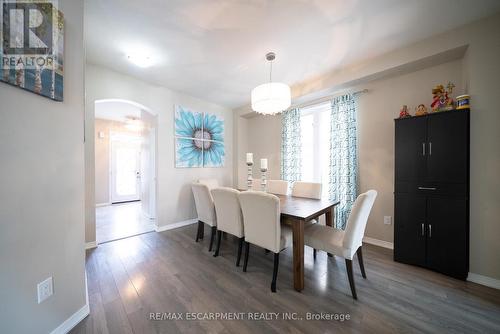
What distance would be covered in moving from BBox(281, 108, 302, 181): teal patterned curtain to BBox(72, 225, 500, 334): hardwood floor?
1708 millimetres

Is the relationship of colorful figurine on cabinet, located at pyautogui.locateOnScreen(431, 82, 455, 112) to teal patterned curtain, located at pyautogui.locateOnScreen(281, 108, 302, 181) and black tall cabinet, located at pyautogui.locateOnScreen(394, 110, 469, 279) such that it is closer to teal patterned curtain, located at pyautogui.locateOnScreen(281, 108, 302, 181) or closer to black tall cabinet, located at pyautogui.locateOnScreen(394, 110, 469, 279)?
black tall cabinet, located at pyautogui.locateOnScreen(394, 110, 469, 279)

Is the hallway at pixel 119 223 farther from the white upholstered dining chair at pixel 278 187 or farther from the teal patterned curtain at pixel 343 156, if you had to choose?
the teal patterned curtain at pixel 343 156

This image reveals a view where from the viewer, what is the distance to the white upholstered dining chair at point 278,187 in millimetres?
3061

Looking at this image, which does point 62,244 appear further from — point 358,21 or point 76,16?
point 358,21

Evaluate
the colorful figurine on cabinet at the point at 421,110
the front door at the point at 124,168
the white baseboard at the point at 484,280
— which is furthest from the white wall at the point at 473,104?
the front door at the point at 124,168

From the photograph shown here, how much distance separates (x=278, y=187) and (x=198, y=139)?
2.04 meters

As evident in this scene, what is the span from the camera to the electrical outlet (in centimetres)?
111

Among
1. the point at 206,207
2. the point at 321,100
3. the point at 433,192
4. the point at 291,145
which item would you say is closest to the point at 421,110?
the point at 433,192

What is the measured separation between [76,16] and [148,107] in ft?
6.25

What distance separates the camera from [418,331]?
1284 millimetres

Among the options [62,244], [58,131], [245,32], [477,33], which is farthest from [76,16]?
[477,33]

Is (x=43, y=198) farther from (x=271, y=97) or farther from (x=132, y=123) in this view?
(x=132, y=123)

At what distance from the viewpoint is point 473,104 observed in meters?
1.85

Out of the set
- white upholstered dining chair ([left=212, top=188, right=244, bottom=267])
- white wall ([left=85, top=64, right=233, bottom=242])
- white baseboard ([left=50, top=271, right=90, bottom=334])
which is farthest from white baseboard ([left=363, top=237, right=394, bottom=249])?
white baseboard ([left=50, top=271, right=90, bottom=334])
